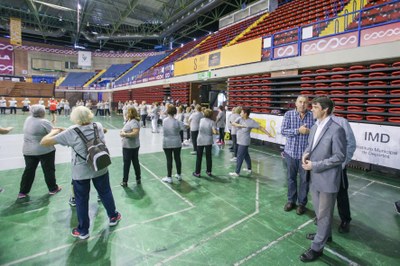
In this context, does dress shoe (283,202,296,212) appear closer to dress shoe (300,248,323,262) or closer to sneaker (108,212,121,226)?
dress shoe (300,248,323,262)

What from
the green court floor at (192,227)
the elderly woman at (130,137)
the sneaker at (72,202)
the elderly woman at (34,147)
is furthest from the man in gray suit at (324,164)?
the elderly woman at (34,147)

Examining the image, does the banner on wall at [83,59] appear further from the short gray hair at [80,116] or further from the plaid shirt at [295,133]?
the plaid shirt at [295,133]

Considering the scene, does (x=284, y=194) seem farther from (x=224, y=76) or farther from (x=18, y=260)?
(x=224, y=76)

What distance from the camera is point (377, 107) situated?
594cm

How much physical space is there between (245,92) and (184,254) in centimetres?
885

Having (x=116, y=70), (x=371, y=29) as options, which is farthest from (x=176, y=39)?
(x=371, y=29)

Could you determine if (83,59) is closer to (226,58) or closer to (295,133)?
(226,58)

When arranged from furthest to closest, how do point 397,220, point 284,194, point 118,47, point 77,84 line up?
1. point 118,47
2. point 77,84
3. point 284,194
4. point 397,220

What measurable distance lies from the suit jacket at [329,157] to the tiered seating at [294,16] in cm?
677

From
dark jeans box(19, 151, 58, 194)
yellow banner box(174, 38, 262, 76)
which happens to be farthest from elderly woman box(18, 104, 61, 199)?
yellow banner box(174, 38, 262, 76)

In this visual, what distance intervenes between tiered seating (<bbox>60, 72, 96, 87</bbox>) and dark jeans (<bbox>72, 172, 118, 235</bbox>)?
32435 mm

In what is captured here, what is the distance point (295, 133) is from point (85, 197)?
3.10 meters

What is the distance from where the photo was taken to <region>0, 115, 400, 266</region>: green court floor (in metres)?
2.55

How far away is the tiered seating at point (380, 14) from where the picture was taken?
5.50 meters
